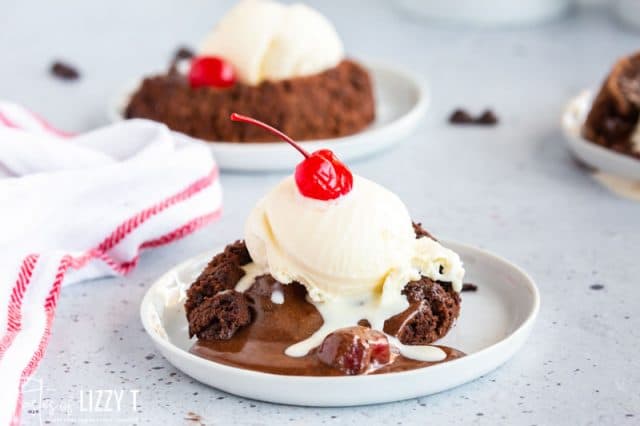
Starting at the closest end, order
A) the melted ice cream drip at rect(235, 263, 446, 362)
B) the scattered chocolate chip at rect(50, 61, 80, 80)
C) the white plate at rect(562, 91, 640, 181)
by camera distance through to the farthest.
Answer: the melted ice cream drip at rect(235, 263, 446, 362) < the white plate at rect(562, 91, 640, 181) < the scattered chocolate chip at rect(50, 61, 80, 80)

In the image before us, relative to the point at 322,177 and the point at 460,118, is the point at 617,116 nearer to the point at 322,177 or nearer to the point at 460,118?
the point at 460,118

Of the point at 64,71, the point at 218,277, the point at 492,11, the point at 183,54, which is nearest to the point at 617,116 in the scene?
the point at 218,277

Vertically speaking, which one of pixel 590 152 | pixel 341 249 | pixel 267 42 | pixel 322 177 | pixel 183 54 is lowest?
pixel 183 54

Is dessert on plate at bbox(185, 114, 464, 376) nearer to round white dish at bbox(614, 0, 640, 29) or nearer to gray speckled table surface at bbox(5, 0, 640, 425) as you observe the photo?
gray speckled table surface at bbox(5, 0, 640, 425)

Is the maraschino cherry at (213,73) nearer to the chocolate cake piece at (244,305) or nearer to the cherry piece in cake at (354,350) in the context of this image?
the chocolate cake piece at (244,305)

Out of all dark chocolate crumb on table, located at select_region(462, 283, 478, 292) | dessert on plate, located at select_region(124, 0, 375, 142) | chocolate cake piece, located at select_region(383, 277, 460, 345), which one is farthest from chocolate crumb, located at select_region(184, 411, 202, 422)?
dessert on plate, located at select_region(124, 0, 375, 142)

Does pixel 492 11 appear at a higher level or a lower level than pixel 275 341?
lower
